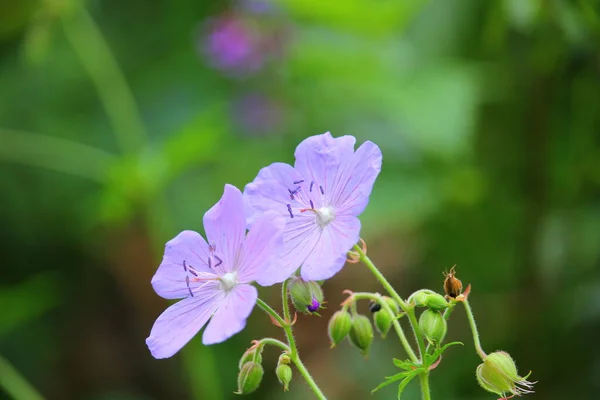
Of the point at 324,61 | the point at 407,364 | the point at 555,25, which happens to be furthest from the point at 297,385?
the point at 407,364

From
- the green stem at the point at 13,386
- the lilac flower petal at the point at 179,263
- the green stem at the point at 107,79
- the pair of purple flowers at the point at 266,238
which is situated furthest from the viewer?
the green stem at the point at 107,79

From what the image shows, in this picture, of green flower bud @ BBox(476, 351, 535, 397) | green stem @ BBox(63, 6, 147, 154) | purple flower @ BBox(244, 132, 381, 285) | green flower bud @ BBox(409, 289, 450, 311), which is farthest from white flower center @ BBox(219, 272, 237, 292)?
green stem @ BBox(63, 6, 147, 154)

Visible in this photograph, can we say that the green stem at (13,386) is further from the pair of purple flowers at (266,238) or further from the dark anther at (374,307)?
the dark anther at (374,307)

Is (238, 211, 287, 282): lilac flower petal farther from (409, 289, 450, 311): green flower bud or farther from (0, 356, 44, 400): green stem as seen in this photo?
(0, 356, 44, 400): green stem

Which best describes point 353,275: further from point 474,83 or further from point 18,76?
point 18,76

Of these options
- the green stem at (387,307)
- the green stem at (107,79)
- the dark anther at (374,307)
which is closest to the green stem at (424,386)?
the green stem at (387,307)

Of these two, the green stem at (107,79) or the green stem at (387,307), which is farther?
the green stem at (107,79)
